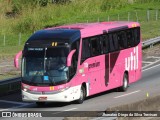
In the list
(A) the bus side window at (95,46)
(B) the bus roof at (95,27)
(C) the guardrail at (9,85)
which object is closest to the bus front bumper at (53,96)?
(A) the bus side window at (95,46)

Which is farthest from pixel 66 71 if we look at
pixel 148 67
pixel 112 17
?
pixel 112 17

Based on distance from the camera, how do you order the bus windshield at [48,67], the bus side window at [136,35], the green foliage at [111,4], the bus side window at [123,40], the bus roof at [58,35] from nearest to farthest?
the bus windshield at [48,67]
the bus roof at [58,35]
the bus side window at [123,40]
the bus side window at [136,35]
the green foliage at [111,4]

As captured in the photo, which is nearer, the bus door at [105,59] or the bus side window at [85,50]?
the bus side window at [85,50]

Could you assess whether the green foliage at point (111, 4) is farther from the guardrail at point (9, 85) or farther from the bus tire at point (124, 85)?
the guardrail at point (9, 85)

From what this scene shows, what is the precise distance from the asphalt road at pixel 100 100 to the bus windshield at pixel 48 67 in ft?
3.66

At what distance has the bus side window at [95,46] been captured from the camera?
80.7ft

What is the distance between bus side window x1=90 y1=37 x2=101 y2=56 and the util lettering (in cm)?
280

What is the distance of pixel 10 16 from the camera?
64938 millimetres

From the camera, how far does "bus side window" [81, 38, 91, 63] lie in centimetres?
2373

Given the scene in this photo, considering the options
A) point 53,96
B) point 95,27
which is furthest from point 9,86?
point 95,27

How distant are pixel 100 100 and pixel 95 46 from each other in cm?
223

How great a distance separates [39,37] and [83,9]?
4152cm

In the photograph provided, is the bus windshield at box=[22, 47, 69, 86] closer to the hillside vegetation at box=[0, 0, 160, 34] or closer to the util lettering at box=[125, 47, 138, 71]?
the util lettering at box=[125, 47, 138, 71]

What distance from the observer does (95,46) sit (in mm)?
24812
